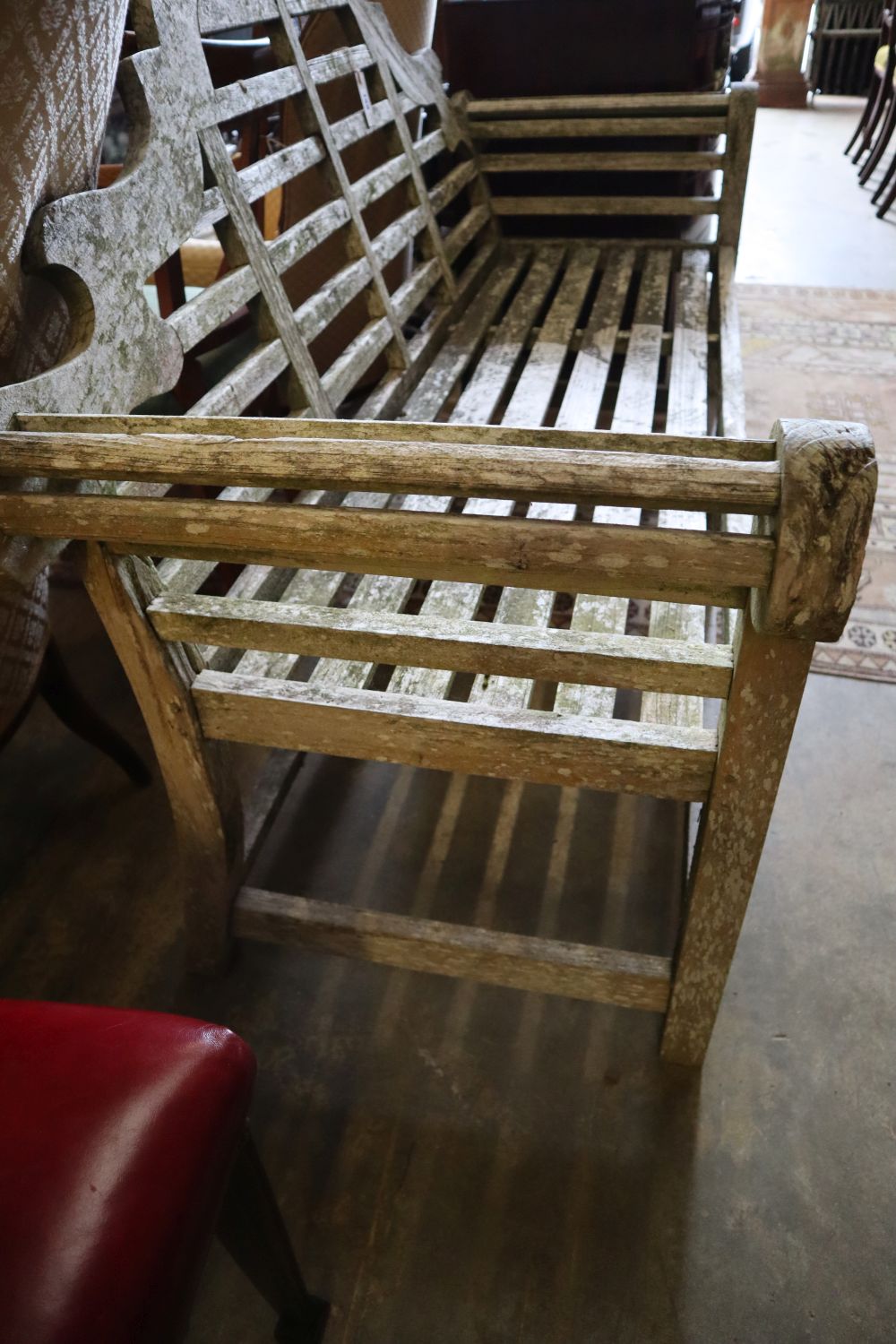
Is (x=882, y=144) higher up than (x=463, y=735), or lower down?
higher up

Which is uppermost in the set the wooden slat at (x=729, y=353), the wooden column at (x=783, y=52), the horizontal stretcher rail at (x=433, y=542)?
the wooden column at (x=783, y=52)

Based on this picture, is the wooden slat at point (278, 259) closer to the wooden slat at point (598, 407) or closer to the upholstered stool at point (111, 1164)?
the wooden slat at point (598, 407)

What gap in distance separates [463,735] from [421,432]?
1.29ft

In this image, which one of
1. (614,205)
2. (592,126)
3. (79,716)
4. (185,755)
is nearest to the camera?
(185,755)

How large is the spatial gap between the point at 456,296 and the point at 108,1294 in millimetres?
2233

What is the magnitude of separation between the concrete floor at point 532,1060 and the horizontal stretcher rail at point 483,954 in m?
0.18

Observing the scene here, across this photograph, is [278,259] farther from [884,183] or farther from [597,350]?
[884,183]

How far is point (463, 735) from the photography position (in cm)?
110

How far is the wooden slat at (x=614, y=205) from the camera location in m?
2.50

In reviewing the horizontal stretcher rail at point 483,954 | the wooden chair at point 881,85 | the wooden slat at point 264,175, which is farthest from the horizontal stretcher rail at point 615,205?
the wooden chair at point 881,85

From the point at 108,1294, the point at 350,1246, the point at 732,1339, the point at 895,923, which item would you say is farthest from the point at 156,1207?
the point at 895,923

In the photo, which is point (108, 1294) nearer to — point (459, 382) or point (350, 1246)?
point (350, 1246)

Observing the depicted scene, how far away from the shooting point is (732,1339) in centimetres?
109

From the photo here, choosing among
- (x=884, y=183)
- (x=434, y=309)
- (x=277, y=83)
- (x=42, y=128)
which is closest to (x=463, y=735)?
(x=42, y=128)
